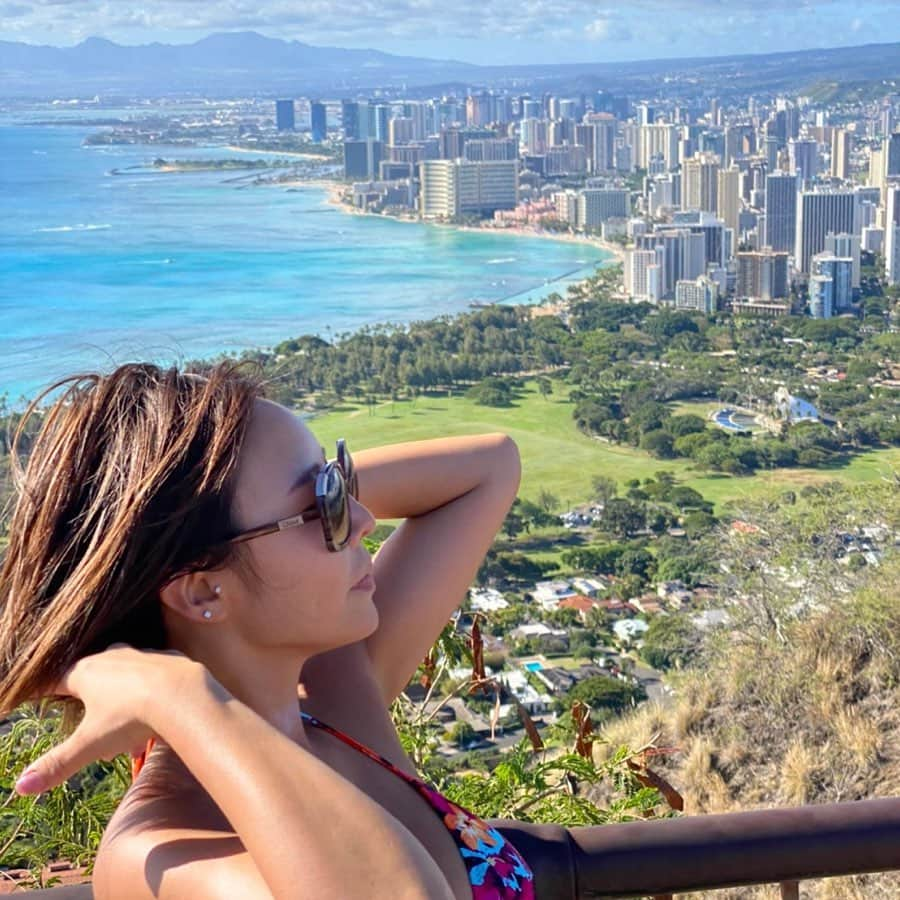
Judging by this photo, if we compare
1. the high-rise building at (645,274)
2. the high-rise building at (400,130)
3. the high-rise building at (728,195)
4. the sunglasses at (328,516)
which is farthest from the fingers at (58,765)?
the high-rise building at (400,130)

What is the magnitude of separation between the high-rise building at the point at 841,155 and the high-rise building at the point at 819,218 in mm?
11391

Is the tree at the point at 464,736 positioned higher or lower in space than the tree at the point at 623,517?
higher

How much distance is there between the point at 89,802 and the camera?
42.7 inches

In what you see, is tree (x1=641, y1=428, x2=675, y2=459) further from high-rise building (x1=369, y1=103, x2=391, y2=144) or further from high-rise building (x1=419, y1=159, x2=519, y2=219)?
high-rise building (x1=369, y1=103, x2=391, y2=144)

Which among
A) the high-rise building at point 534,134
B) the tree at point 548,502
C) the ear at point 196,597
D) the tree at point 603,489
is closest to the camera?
the ear at point 196,597

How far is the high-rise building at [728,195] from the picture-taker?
3497 centimetres

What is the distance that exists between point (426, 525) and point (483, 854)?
0.78 feet

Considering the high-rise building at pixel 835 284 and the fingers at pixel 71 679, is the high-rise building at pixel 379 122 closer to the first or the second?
the high-rise building at pixel 835 284

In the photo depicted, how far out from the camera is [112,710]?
497 millimetres

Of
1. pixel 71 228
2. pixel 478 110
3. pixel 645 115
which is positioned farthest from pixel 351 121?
pixel 71 228

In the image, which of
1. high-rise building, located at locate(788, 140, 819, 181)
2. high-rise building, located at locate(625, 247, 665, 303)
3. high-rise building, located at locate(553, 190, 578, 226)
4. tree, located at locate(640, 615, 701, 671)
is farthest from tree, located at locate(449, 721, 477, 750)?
high-rise building, located at locate(788, 140, 819, 181)

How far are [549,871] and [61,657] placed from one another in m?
0.23

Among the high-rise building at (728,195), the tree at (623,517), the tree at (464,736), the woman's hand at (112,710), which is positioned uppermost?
the woman's hand at (112,710)

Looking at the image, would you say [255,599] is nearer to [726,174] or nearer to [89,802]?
[89,802]
